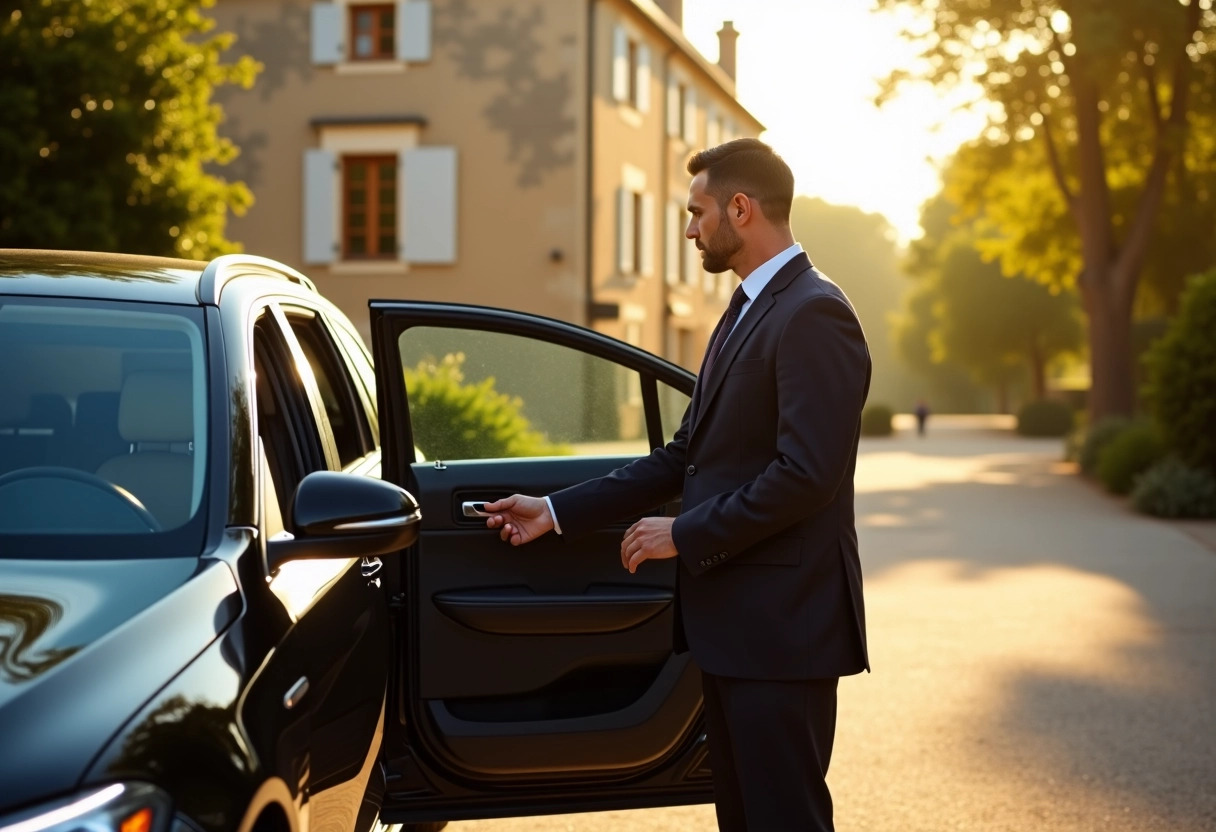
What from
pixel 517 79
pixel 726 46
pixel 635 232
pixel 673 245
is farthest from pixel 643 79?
pixel 726 46

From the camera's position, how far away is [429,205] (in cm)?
2570

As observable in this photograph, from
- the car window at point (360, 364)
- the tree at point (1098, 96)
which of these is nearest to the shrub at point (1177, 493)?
the tree at point (1098, 96)

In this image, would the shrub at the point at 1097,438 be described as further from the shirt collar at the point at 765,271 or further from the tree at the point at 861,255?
the tree at the point at 861,255

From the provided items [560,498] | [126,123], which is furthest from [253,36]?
[560,498]

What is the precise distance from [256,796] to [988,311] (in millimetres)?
61577

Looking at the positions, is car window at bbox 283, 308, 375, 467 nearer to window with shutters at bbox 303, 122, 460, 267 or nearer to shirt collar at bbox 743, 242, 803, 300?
shirt collar at bbox 743, 242, 803, 300

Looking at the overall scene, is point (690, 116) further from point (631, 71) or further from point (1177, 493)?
point (1177, 493)

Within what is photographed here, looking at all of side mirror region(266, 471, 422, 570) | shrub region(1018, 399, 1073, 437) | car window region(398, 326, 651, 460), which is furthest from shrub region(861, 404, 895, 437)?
side mirror region(266, 471, 422, 570)

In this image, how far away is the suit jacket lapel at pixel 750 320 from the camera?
3312mm

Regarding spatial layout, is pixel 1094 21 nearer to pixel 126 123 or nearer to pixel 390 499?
pixel 126 123

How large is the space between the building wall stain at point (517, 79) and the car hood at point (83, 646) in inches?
931

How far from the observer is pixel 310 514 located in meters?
2.90

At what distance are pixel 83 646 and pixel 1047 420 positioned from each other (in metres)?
48.5

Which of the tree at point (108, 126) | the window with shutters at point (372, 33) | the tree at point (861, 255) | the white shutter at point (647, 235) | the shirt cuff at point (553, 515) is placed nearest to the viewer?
the shirt cuff at point (553, 515)
